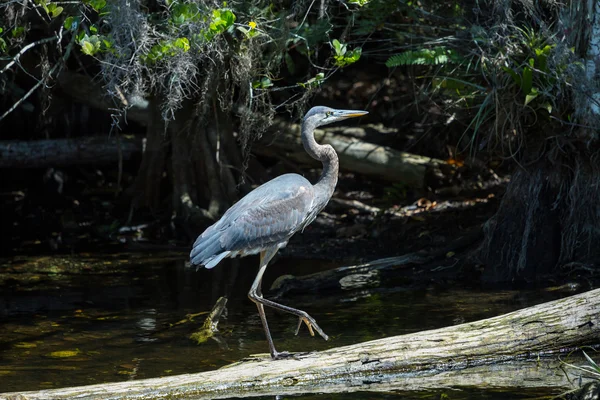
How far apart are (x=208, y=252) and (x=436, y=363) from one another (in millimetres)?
1791

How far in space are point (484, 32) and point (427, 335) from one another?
3.42 m

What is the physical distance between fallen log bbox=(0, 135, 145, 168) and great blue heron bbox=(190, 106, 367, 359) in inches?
250

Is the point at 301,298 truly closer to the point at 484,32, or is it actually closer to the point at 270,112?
the point at 270,112

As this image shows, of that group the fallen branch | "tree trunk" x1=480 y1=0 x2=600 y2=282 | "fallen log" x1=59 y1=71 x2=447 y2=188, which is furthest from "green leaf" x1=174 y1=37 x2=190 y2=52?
"fallen log" x1=59 y1=71 x2=447 y2=188

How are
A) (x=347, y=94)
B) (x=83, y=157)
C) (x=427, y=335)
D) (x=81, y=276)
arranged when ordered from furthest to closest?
(x=347, y=94), (x=83, y=157), (x=81, y=276), (x=427, y=335)

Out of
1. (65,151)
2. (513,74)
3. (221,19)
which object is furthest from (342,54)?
(65,151)

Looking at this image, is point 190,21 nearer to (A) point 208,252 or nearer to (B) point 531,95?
(A) point 208,252

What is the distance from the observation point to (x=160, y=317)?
25.2 ft

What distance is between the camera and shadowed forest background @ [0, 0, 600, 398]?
23.2ft

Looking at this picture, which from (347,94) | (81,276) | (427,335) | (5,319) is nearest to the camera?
(427,335)

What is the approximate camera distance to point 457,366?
5656 millimetres

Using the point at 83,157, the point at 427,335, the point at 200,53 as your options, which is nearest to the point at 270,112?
the point at 200,53

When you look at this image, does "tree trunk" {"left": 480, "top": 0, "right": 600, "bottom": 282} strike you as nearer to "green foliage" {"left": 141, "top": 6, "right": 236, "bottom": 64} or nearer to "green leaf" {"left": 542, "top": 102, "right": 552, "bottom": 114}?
"green leaf" {"left": 542, "top": 102, "right": 552, "bottom": 114}

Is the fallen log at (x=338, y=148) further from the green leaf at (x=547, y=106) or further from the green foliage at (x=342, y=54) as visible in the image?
the green foliage at (x=342, y=54)
